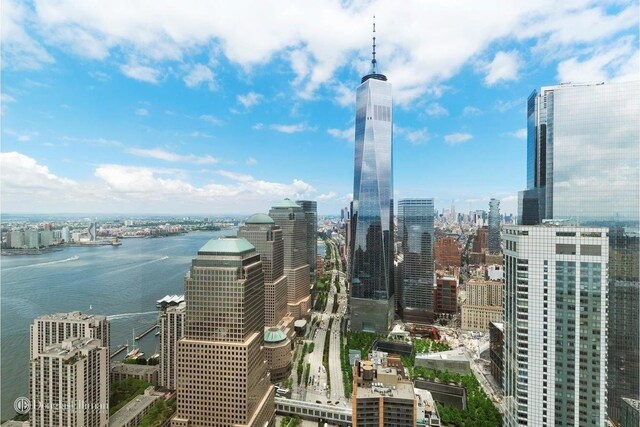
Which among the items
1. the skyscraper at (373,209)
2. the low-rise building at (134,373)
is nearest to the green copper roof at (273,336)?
the low-rise building at (134,373)

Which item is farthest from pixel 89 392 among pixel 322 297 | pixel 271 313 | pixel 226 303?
pixel 322 297

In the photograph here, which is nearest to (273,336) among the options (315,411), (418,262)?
(315,411)

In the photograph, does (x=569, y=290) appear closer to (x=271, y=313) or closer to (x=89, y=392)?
(x=89, y=392)

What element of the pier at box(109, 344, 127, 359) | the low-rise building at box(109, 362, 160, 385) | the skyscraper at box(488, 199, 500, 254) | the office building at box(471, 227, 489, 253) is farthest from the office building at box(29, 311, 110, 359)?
the office building at box(471, 227, 489, 253)

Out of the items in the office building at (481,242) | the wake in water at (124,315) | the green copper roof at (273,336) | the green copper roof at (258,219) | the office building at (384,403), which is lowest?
the green copper roof at (273,336)

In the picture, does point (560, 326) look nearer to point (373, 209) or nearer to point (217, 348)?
point (217, 348)

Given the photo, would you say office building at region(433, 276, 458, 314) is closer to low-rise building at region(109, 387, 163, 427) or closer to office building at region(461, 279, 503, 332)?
office building at region(461, 279, 503, 332)

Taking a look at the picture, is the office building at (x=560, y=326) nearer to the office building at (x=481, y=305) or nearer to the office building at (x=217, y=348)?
the office building at (x=217, y=348)
